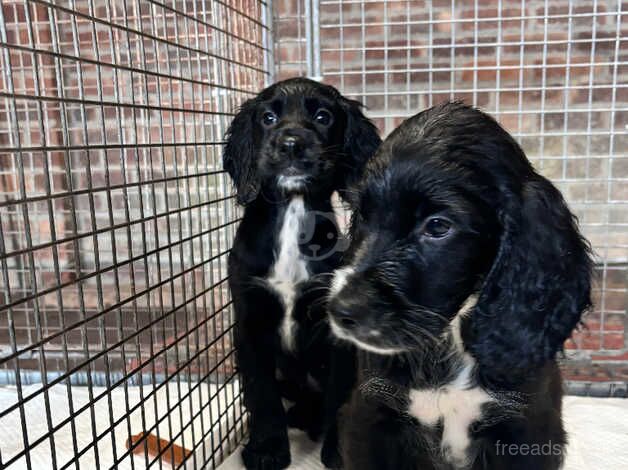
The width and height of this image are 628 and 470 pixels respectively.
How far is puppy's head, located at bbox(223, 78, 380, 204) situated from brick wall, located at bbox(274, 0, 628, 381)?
0.46 meters

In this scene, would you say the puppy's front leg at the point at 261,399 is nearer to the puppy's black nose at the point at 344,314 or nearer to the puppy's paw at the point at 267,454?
the puppy's paw at the point at 267,454

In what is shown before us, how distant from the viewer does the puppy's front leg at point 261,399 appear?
146cm

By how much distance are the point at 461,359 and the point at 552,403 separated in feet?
0.69

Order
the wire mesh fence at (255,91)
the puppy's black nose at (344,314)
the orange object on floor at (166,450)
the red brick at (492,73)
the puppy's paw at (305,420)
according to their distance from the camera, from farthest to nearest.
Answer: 1. the red brick at (492,73)
2. the wire mesh fence at (255,91)
3. the puppy's paw at (305,420)
4. the orange object on floor at (166,450)
5. the puppy's black nose at (344,314)

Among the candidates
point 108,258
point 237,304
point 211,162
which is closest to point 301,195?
point 237,304

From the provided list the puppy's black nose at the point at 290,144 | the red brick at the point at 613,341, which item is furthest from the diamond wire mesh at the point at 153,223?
the red brick at the point at 613,341

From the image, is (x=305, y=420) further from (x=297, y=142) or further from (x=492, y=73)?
(x=492, y=73)

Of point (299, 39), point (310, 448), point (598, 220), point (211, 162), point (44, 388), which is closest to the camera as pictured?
point (44, 388)

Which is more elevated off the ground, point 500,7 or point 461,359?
point 500,7

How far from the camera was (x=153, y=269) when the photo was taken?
1.92 m

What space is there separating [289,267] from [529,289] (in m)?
0.66

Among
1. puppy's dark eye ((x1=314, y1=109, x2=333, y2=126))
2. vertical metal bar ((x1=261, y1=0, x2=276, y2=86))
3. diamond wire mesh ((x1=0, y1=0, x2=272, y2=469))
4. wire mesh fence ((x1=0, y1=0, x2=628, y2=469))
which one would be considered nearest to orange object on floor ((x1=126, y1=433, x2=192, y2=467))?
diamond wire mesh ((x1=0, y1=0, x2=272, y2=469))

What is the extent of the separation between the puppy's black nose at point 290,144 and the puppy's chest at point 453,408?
63cm

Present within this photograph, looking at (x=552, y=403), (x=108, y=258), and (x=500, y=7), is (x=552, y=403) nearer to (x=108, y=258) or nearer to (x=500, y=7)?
(x=500, y=7)
